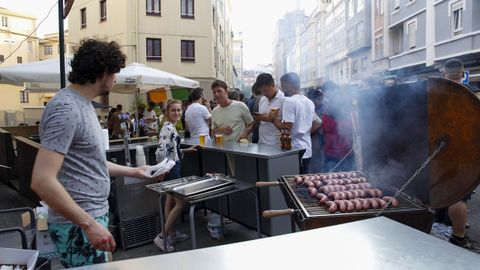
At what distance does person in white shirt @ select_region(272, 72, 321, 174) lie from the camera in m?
4.83

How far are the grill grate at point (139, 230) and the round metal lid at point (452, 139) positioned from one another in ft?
11.3

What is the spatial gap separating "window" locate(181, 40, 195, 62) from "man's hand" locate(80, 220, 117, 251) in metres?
23.2

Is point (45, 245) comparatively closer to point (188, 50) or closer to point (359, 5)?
point (359, 5)

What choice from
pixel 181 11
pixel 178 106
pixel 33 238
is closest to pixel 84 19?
pixel 181 11

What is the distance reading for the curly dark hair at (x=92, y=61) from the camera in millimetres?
1910

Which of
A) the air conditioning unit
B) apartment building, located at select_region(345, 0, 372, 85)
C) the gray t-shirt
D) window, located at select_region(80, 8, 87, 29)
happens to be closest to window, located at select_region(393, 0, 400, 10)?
apartment building, located at select_region(345, 0, 372, 85)

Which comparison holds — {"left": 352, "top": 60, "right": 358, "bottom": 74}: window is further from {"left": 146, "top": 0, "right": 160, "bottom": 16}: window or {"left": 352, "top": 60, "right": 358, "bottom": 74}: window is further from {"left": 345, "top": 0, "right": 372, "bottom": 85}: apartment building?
{"left": 146, "top": 0, "right": 160, "bottom": 16}: window

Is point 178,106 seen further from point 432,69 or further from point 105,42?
point 432,69

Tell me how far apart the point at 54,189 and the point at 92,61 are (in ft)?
2.25

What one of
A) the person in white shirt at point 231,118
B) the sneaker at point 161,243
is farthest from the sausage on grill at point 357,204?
the person in white shirt at point 231,118

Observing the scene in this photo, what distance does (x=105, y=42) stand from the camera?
2.02 metres

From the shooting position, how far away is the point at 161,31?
76.3 feet

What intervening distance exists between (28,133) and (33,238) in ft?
34.3

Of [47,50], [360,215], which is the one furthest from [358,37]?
[47,50]
